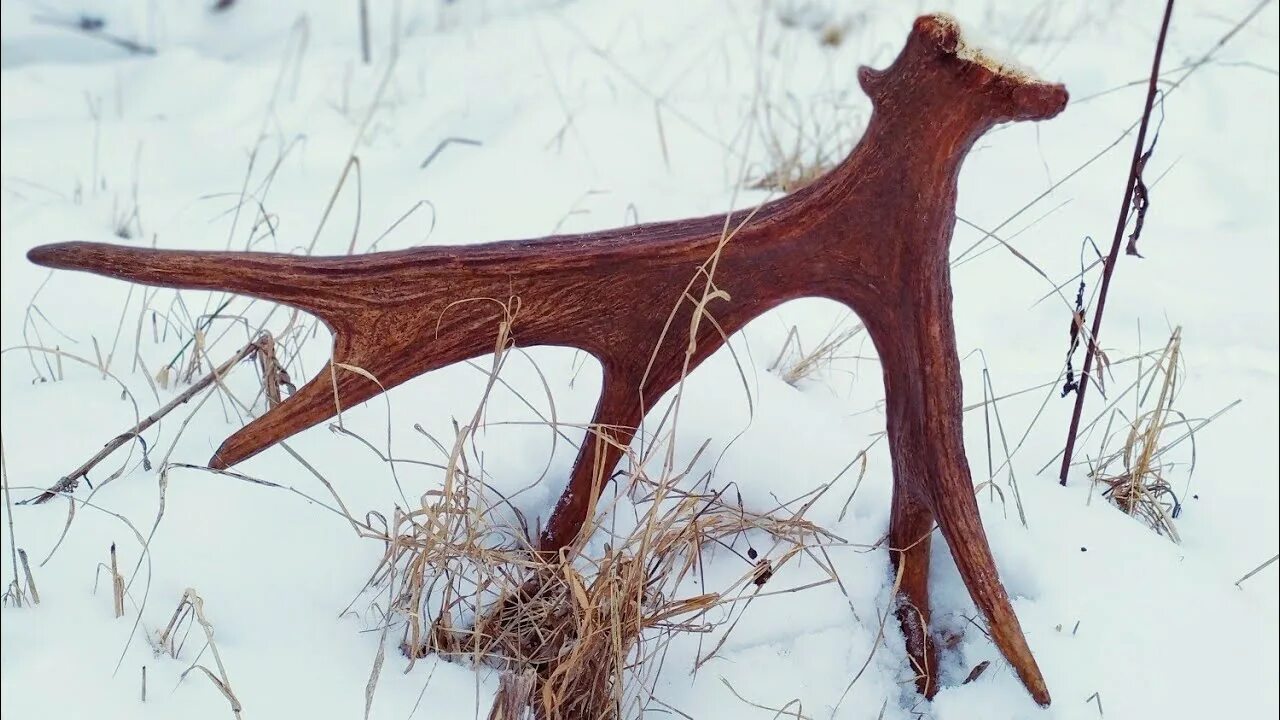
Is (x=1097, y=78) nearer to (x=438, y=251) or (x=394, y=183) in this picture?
(x=394, y=183)

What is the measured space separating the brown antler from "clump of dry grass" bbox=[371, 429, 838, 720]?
0.35ft

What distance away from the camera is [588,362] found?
146 centimetres

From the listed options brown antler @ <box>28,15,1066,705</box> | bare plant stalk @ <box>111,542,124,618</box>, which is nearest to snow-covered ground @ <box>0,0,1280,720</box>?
bare plant stalk @ <box>111,542,124,618</box>

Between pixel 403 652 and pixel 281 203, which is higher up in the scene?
pixel 281 203

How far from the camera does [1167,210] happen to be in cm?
212

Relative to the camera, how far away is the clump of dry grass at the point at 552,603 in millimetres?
978

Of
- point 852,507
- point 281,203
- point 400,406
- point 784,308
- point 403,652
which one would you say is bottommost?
point 403,652

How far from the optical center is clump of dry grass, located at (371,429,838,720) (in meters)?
0.98

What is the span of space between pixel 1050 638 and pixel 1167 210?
1.37m

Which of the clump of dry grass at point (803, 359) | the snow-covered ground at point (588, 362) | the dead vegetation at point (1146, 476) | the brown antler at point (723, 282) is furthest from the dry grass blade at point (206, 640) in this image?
the dead vegetation at point (1146, 476)

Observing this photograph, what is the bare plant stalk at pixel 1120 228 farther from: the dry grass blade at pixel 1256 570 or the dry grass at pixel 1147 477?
the dry grass blade at pixel 1256 570

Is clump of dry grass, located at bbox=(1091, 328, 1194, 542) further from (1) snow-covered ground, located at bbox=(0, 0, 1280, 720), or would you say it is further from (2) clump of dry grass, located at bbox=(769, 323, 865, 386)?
(2) clump of dry grass, located at bbox=(769, 323, 865, 386)

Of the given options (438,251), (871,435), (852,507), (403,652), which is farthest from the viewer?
(871,435)

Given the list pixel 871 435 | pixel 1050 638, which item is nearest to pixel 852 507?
pixel 871 435
